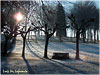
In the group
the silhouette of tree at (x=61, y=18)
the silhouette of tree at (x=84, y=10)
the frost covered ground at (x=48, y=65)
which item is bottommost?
the frost covered ground at (x=48, y=65)

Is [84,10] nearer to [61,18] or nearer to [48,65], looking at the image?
[61,18]

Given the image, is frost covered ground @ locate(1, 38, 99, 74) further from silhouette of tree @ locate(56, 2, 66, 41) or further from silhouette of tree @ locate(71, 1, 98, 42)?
silhouette of tree @ locate(71, 1, 98, 42)

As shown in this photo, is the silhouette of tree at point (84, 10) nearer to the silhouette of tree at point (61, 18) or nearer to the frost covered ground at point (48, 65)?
the silhouette of tree at point (61, 18)

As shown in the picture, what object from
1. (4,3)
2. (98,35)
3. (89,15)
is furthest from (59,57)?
(98,35)

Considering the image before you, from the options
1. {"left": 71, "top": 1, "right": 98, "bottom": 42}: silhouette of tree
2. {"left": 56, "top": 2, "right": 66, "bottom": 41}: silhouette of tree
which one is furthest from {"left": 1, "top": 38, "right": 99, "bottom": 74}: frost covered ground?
{"left": 71, "top": 1, "right": 98, "bottom": 42}: silhouette of tree

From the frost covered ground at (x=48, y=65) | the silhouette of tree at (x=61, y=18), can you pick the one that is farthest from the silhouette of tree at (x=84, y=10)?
the frost covered ground at (x=48, y=65)

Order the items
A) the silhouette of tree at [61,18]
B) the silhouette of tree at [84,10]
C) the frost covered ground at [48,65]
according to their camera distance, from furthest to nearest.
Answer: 1. the silhouette of tree at [84,10]
2. the silhouette of tree at [61,18]
3. the frost covered ground at [48,65]

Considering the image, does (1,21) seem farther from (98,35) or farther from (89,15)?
(98,35)

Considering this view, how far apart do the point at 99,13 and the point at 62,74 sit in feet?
108

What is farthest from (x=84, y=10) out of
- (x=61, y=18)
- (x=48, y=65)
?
(x=48, y=65)

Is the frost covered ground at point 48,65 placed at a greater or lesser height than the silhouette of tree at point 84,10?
lesser

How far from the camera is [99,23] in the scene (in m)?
43.7

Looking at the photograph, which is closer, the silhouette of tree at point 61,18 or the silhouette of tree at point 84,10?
the silhouette of tree at point 61,18

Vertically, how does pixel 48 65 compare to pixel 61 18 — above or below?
below
